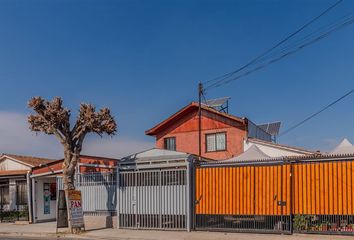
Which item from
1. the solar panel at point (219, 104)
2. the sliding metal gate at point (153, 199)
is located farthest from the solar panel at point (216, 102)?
the sliding metal gate at point (153, 199)

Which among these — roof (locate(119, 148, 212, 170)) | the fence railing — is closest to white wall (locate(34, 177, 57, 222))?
the fence railing

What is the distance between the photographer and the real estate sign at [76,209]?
20.0 m

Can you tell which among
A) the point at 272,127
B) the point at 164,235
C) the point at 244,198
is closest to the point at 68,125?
the point at 164,235

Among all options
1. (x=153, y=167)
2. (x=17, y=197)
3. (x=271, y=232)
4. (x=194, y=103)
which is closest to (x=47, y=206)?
(x=17, y=197)

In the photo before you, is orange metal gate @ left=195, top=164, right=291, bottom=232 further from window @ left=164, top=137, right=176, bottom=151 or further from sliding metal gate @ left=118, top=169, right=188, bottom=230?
window @ left=164, top=137, right=176, bottom=151

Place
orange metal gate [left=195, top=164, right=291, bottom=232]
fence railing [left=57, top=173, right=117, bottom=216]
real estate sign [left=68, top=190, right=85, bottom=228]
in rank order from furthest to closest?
fence railing [left=57, top=173, right=117, bottom=216] → real estate sign [left=68, top=190, right=85, bottom=228] → orange metal gate [left=195, top=164, right=291, bottom=232]

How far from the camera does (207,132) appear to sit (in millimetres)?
33906

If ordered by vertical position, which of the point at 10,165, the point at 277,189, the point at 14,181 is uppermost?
the point at 10,165

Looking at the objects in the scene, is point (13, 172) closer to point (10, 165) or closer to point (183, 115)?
point (10, 165)

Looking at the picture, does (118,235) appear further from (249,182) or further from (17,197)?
(17,197)

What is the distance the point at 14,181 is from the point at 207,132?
546 inches

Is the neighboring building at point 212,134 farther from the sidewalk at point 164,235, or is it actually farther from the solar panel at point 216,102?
the sidewalk at point 164,235

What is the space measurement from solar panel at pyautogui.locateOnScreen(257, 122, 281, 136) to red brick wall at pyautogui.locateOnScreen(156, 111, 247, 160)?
231 inches

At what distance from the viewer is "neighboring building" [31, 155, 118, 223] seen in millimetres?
24891
